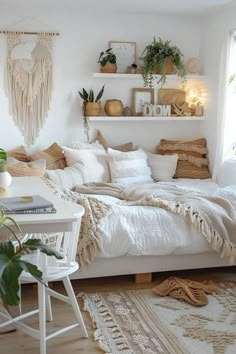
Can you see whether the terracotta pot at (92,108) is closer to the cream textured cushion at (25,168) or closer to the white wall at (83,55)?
the white wall at (83,55)

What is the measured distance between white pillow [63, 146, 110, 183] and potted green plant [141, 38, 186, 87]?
0.93 m

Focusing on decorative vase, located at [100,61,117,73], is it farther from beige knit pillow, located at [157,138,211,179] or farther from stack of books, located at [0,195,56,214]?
stack of books, located at [0,195,56,214]

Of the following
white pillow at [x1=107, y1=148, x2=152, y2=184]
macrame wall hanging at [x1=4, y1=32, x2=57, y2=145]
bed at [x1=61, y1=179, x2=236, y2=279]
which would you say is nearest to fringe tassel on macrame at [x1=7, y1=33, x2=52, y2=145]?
macrame wall hanging at [x1=4, y1=32, x2=57, y2=145]

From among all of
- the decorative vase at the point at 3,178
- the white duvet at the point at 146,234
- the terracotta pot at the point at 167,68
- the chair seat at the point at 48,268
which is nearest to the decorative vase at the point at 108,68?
the terracotta pot at the point at 167,68

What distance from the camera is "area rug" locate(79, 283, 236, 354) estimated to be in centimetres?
258

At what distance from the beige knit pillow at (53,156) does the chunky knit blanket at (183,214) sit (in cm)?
85

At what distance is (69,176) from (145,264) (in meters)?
1.21

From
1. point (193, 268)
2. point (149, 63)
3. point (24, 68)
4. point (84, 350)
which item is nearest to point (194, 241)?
point (193, 268)

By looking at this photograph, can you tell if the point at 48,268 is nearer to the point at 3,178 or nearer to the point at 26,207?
the point at 26,207

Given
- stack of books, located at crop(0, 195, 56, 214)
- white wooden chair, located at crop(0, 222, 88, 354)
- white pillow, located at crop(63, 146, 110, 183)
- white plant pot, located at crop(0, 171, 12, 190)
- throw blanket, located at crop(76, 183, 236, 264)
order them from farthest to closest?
white pillow, located at crop(63, 146, 110, 183) → throw blanket, located at crop(76, 183, 236, 264) → white plant pot, located at crop(0, 171, 12, 190) → white wooden chair, located at crop(0, 222, 88, 354) → stack of books, located at crop(0, 195, 56, 214)

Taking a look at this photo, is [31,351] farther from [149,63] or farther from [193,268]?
[149,63]

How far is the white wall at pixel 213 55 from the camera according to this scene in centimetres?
464

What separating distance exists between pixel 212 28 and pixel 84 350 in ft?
11.5

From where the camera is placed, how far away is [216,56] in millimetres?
4797
